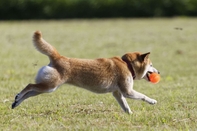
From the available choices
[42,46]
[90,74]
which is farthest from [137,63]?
[42,46]

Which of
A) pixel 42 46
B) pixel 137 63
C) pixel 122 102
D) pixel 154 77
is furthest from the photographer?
pixel 154 77

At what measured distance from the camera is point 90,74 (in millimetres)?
7266

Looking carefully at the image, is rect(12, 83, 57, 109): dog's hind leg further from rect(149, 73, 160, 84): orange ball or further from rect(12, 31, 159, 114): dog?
rect(149, 73, 160, 84): orange ball

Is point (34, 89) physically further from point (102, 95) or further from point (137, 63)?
point (102, 95)

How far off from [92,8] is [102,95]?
20.8 meters

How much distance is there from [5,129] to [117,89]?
2028 mm

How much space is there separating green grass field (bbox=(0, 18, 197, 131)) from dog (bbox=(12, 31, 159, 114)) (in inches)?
12.6

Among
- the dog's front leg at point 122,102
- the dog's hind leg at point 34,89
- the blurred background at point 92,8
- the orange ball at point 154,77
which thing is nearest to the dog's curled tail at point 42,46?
the dog's hind leg at point 34,89

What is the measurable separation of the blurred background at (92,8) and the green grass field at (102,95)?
6676mm

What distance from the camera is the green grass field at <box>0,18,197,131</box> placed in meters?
6.63

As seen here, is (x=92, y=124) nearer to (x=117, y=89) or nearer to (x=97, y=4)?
(x=117, y=89)

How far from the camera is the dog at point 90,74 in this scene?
22.7 feet

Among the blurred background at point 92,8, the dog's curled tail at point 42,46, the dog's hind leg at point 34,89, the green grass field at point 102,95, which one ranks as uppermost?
the dog's curled tail at point 42,46

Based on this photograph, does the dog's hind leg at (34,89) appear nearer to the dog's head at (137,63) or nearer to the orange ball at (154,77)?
the dog's head at (137,63)
